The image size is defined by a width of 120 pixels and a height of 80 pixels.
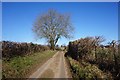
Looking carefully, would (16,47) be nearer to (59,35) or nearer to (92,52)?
(92,52)

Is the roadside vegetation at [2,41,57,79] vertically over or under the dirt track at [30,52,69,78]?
over

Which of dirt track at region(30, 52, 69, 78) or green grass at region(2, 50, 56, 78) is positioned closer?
green grass at region(2, 50, 56, 78)

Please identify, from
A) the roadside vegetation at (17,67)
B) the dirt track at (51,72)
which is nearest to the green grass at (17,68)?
the roadside vegetation at (17,67)

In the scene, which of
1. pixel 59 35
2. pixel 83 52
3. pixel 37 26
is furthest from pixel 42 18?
pixel 83 52

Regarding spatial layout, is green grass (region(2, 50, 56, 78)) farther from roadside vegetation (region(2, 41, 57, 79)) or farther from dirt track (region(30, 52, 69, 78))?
dirt track (region(30, 52, 69, 78))

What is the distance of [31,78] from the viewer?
1573 cm

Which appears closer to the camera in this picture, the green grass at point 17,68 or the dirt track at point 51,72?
the green grass at point 17,68

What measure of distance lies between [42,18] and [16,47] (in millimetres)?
30002

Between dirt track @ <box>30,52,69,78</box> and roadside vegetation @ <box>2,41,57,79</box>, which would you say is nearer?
roadside vegetation @ <box>2,41,57,79</box>

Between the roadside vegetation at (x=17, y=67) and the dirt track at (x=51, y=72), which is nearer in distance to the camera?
the roadside vegetation at (x=17, y=67)

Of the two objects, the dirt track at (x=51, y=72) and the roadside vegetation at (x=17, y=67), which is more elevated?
the roadside vegetation at (x=17, y=67)

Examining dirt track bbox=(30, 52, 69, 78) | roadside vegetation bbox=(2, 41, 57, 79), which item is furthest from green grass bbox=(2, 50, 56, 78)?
dirt track bbox=(30, 52, 69, 78)

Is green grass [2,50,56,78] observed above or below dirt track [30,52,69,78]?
above

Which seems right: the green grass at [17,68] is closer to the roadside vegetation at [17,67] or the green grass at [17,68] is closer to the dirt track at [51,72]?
the roadside vegetation at [17,67]
